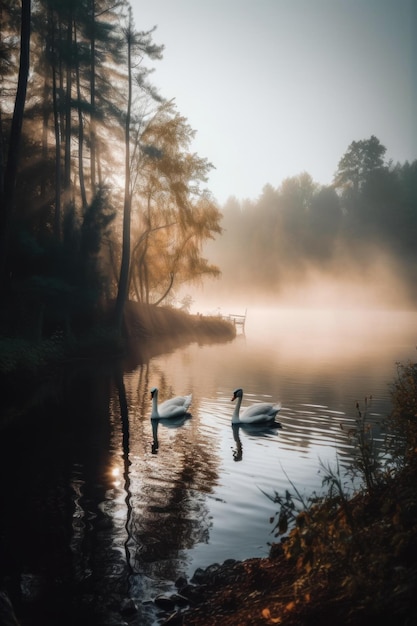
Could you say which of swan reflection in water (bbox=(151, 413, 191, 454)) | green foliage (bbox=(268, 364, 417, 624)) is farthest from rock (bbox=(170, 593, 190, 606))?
swan reflection in water (bbox=(151, 413, 191, 454))

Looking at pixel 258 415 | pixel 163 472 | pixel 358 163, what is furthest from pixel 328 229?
pixel 163 472

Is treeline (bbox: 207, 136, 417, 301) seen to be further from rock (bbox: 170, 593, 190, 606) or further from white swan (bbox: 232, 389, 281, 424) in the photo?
rock (bbox: 170, 593, 190, 606)

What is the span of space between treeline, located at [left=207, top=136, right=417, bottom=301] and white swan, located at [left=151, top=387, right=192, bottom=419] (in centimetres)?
8555

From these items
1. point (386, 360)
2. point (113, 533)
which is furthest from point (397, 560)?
point (386, 360)

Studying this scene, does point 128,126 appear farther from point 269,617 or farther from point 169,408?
point 269,617

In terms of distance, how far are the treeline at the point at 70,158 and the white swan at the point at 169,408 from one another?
8.75 metres

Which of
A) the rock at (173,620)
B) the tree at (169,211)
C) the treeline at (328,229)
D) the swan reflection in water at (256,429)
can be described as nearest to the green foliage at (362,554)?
the rock at (173,620)

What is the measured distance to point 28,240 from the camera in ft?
74.0

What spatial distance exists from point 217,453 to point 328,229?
10373 centimetres

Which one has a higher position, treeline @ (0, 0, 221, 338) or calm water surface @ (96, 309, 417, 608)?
treeline @ (0, 0, 221, 338)

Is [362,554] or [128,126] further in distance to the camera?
[128,126]

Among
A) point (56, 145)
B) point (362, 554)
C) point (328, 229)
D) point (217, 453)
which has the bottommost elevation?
point (217, 453)

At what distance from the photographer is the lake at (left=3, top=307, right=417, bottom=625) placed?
679 cm

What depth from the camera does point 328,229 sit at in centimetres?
11056
